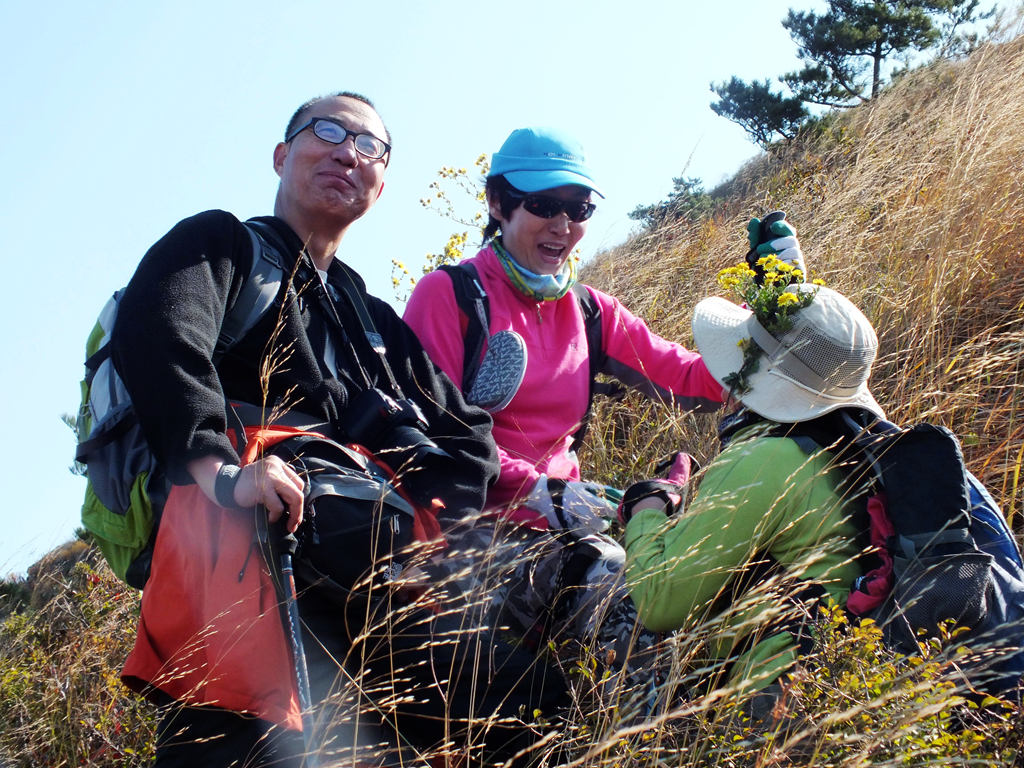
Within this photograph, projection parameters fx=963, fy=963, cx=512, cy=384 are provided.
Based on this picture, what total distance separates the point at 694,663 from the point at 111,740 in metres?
1.99

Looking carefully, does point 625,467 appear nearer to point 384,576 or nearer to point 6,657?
point 384,576

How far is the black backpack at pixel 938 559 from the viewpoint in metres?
1.98

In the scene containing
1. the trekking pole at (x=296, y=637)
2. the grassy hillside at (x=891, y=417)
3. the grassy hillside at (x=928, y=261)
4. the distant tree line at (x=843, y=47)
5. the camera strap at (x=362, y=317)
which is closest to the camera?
the grassy hillside at (x=891, y=417)

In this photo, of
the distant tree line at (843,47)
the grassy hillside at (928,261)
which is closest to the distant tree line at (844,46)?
the distant tree line at (843,47)

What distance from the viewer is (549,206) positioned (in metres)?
3.57

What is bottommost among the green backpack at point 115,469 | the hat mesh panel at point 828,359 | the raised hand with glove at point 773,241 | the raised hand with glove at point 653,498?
the raised hand with glove at point 653,498

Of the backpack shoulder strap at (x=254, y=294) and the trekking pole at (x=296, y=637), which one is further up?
the backpack shoulder strap at (x=254, y=294)

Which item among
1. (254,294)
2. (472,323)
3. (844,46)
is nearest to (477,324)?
(472,323)

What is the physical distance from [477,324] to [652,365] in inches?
29.1

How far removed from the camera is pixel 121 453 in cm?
243

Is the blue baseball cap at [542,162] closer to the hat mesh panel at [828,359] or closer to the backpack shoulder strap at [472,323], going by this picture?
the backpack shoulder strap at [472,323]

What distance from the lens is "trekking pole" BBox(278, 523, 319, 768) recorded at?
2132 mm

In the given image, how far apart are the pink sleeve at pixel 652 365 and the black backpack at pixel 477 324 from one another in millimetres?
57

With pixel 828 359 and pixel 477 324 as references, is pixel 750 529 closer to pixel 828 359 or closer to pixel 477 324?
pixel 828 359
